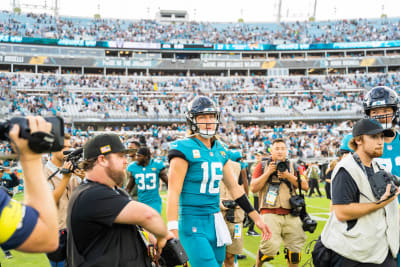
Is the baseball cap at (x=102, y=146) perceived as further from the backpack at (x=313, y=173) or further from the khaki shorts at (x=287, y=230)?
the backpack at (x=313, y=173)

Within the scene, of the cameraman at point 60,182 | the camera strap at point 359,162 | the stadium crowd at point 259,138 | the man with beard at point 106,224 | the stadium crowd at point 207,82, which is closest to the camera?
the man with beard at point 106,224

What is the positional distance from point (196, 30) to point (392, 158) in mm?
54793

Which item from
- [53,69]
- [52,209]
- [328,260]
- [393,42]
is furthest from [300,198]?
[393,42]

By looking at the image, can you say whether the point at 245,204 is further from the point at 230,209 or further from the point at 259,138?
the point at 259,138

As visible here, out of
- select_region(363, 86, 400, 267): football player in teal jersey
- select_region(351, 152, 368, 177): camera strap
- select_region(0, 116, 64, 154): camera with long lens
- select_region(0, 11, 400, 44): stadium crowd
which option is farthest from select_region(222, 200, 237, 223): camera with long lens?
Result: select_region(0, 11, 400, 44): stadium crowd

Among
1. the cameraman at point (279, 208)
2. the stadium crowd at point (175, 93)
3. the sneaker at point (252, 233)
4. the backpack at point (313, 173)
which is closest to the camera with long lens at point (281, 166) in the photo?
the cameraman at point (279, 208)

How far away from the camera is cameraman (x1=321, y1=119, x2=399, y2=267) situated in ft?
9.06

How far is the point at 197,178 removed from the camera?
11.3ft

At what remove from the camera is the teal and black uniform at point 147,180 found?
21.2 feet

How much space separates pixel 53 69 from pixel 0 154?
160 ft

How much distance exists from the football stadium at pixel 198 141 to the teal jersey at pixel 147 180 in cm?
2

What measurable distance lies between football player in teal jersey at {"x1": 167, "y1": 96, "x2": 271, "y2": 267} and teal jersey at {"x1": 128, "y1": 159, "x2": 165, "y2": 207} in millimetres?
2993

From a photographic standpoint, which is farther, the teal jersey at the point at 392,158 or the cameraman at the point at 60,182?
the cameraman at the point at 60,182

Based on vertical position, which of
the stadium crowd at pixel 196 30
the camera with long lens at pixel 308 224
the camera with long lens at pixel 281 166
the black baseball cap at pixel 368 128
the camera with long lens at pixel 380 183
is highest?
the stadium crowd at pixel 196 30
